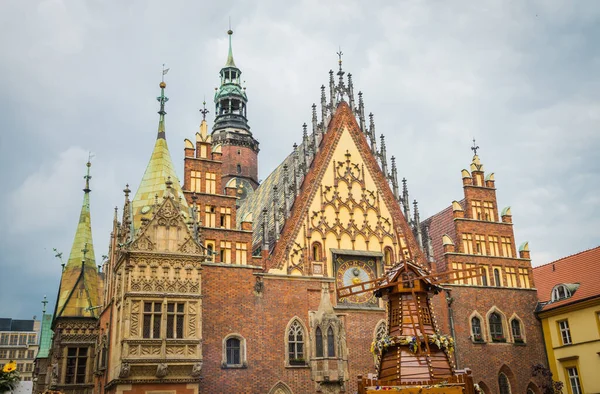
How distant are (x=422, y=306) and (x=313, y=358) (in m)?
10.0

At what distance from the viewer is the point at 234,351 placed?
26281 mm

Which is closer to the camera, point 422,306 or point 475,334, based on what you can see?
point 422,306

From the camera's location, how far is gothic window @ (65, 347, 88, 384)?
29906 mm

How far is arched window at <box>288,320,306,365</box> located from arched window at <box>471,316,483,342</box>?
889cm

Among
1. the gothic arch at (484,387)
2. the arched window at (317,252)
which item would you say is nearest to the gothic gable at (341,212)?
the arched window at (317,252)

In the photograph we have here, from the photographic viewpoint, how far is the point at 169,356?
23703 mm

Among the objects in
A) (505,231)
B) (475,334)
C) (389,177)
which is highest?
(389,177)

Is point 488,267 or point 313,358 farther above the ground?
point 488,267

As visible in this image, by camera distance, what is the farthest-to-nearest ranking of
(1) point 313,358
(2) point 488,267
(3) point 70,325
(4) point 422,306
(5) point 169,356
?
(2) point 488,267 < (3) point 70,325 < (1) point 313,358 < (5) point 169,356 < (4) point 422,306

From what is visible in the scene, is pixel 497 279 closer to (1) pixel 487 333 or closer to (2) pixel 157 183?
(1) pixel 487 333

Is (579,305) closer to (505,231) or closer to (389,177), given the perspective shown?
(505,231)

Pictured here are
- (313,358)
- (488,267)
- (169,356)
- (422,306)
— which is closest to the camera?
(422,306)

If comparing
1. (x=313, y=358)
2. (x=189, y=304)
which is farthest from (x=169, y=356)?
(x=313, y=358)

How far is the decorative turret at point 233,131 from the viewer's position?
44469 mm
